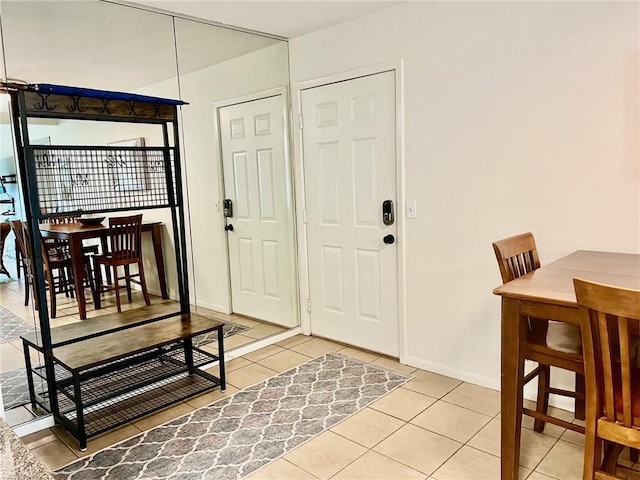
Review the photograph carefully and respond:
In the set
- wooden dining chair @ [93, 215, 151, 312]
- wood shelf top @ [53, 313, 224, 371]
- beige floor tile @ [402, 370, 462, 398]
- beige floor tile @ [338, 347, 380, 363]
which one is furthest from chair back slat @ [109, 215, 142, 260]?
beige floor tile @ [402, 370, 462, 398]

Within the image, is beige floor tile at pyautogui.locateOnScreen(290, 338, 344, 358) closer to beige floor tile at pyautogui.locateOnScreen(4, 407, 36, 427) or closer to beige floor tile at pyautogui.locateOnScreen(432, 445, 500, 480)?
beige floor tile at pyautogui.locateOnScreen(432, 445, 500, 480)

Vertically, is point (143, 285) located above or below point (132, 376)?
above

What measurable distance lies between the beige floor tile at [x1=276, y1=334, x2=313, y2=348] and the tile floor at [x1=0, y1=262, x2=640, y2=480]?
2.54 feet

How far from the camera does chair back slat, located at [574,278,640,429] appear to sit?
1.37 m

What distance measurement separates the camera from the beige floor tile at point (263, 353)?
3539 mm

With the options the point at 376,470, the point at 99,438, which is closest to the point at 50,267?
the point at 99,438

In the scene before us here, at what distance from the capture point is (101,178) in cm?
274

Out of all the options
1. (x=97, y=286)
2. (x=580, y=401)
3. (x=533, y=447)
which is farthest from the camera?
(x=97, y=286)

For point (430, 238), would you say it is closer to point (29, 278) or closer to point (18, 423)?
point (29, 278)

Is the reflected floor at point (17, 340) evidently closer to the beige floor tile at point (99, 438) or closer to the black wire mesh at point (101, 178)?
the beige floor tile at point (99, 438)

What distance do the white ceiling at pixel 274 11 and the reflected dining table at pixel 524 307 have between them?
2.02 metres

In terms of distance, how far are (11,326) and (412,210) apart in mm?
2453

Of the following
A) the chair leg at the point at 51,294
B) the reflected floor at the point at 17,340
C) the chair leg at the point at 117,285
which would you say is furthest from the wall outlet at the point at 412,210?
the chair leg at the point at 51,294

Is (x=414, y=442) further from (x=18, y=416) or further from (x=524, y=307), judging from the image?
(x=18, y=416)
